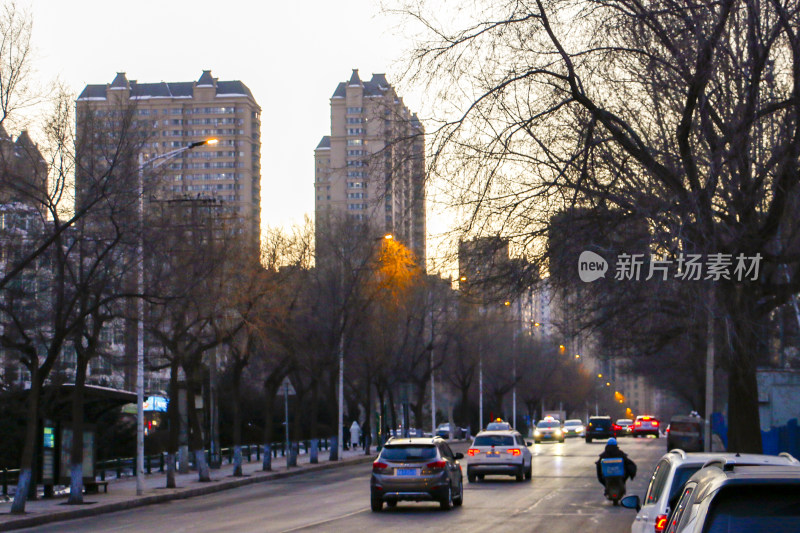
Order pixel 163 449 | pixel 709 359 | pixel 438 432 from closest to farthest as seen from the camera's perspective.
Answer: pixel 709 359 → pixel 163 449 → pixel 438 432

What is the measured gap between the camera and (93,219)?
2606 centimetres

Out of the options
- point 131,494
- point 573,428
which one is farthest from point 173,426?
point 573,428

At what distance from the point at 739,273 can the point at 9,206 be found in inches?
678

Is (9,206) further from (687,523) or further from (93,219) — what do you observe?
(687,523)

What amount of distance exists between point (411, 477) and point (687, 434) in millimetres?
31591

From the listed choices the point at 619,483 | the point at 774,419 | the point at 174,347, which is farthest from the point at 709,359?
the point at 774,419

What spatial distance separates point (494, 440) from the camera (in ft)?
111

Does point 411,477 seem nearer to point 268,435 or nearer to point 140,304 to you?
point 140,304

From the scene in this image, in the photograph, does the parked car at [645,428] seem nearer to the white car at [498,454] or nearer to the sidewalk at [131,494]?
the sidewalk at [131,494]

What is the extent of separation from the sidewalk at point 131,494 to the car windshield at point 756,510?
19066 mm

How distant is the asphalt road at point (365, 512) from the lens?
19.9 metres

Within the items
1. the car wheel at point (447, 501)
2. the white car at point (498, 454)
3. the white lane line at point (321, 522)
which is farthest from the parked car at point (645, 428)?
the white lane line at point (321, 522)

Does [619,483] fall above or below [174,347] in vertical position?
below

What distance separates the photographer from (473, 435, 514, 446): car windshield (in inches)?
1323
